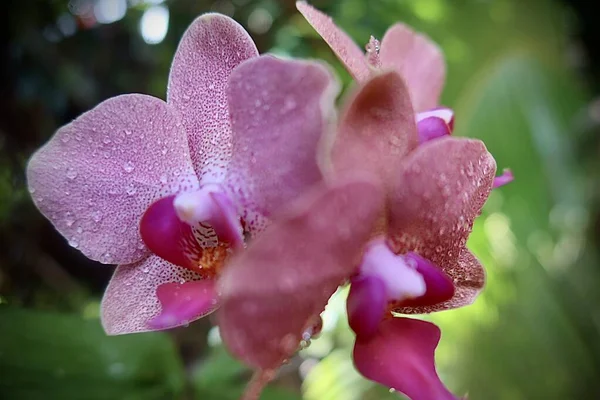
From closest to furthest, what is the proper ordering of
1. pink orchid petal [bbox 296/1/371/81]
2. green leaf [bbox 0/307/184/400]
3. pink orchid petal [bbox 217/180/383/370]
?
pink orchid petal [bbox 217/180/383/370] < pink orchid petal [bbox 296/1/371/81] < green leaf [bbox 0/307/184/400]

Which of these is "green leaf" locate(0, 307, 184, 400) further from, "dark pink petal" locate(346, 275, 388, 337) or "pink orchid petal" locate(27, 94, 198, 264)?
"dark pink petal" locate(346, 275, 388, 337)

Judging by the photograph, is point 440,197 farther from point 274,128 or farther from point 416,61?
point 416,61

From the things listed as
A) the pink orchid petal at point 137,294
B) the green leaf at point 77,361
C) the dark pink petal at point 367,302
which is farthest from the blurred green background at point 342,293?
the dark pink petal at point 367,302

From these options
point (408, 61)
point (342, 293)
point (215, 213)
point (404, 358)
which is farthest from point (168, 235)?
point (342, 293)

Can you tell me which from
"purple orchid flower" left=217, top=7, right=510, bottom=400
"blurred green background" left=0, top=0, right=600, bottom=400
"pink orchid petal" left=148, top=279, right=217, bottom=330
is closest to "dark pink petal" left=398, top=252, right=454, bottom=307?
"purple orchid flower" left=217, top=7, right=510, bottom=400

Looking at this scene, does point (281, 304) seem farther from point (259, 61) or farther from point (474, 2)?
point (474, 2)

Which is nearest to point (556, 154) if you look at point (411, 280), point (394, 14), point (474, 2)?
point (474, 2)
